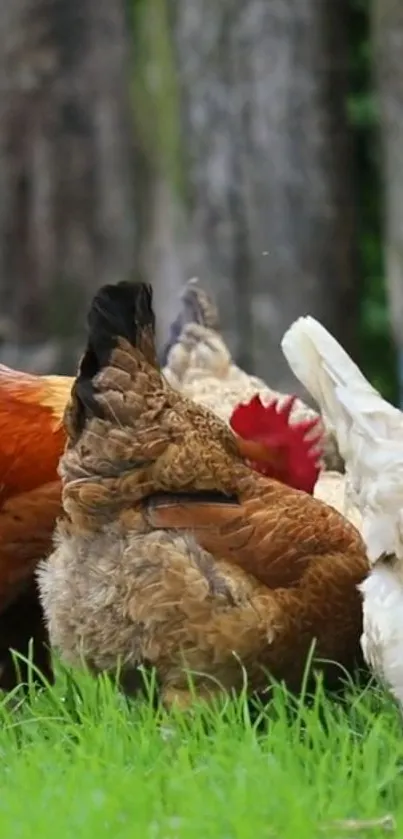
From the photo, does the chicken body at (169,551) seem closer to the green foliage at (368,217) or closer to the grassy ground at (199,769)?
the grassy ground at (199,769)

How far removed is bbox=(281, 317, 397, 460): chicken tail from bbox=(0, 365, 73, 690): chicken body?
28.0 inches

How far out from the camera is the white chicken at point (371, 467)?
3547mm

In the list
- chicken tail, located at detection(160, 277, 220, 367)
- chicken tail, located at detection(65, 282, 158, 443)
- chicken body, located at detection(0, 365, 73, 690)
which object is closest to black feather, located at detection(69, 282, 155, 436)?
chicken tail, located at detection(65, 282, 158, 443)

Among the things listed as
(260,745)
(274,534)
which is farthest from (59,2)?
(260,745)

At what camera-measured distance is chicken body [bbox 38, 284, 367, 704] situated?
376 centimetres

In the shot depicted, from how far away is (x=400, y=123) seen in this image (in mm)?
7215

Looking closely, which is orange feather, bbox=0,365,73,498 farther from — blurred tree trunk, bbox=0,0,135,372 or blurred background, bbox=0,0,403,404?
blurred tree trunk, bbox=0,0,135,372

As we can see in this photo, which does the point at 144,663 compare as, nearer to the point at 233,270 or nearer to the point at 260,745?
the point at 260,745

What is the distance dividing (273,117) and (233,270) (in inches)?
30.3

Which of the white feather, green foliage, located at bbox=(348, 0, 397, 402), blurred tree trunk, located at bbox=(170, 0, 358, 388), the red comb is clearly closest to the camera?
the white feather

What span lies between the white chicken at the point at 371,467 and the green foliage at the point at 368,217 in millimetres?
5650

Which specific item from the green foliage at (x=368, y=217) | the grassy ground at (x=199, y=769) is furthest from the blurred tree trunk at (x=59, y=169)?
the grassy ground at (x=199, y=769)

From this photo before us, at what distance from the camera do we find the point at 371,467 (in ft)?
12.7

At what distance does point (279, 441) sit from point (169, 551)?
74cm
